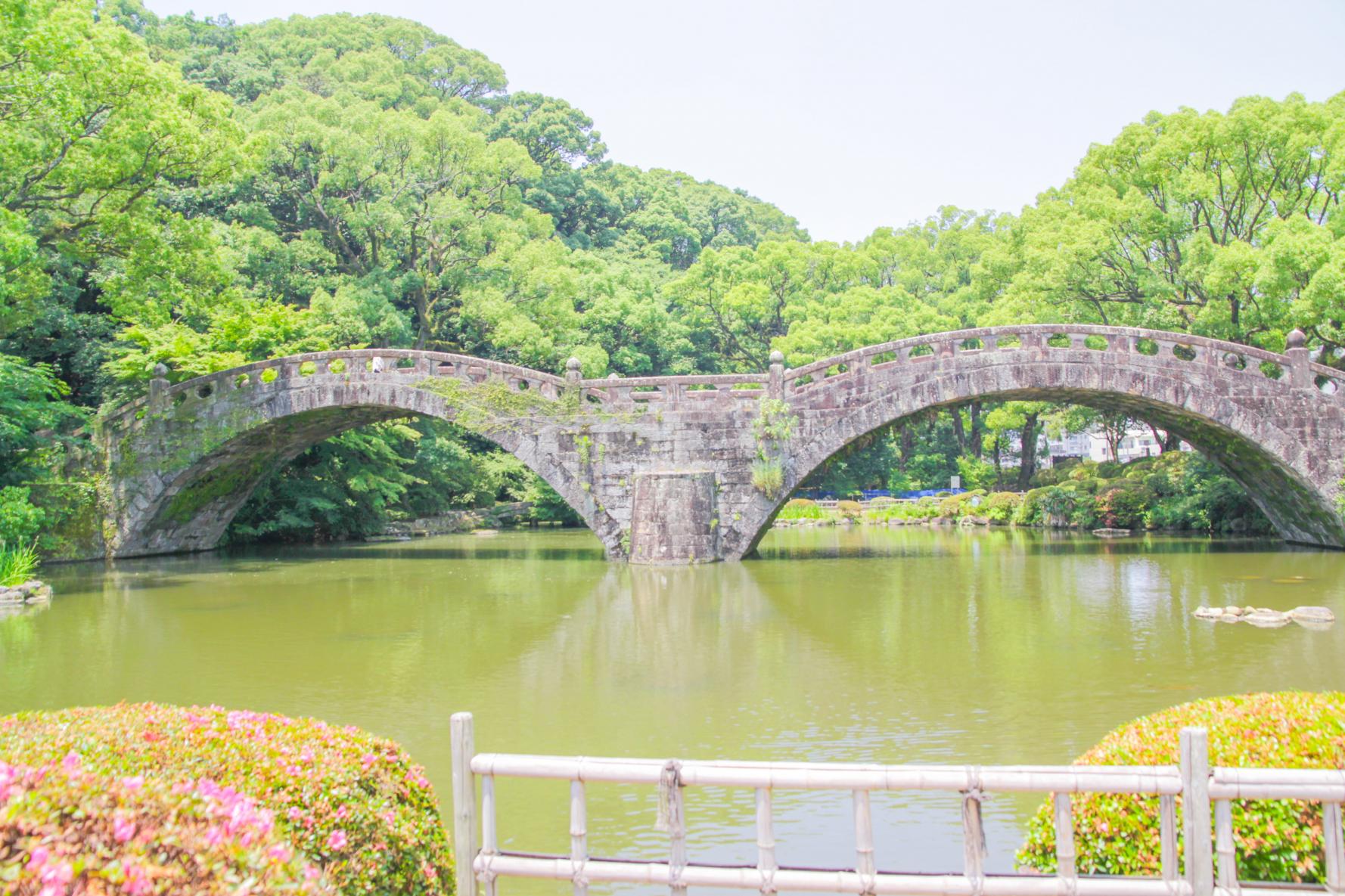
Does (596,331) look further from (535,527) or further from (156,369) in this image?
(156,369)

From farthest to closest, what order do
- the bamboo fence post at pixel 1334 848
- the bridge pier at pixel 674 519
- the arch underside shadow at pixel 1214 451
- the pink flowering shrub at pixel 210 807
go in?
the bridge pier at pixel 674 519
the arch underside shadow at pixel 1214 451
the bamboo fence post at pixel 1334 848
the pink flowering shrub at pixel 210 807

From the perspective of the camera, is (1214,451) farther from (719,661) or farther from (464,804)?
(464,804)

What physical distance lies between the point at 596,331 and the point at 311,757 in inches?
1300

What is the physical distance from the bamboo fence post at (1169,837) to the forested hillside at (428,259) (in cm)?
1658

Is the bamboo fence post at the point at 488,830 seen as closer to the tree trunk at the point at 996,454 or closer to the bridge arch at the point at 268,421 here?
the bridge arch at the point at 268,421

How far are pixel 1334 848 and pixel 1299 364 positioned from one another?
1731cm

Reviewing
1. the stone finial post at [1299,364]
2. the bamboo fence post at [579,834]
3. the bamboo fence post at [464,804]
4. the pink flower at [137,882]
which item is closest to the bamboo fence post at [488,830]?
the bamboo fence post at [464,804]

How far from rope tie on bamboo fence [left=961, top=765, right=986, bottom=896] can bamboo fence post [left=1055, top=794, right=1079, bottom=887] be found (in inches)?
10.0

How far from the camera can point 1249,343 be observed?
2267cm

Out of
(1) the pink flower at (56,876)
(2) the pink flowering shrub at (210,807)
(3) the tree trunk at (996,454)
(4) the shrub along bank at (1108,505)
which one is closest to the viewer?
(1) the pink flower at (56,876)

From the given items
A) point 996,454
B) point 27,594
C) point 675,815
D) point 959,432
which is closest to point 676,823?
point 675,815

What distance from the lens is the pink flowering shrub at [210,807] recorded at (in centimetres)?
267

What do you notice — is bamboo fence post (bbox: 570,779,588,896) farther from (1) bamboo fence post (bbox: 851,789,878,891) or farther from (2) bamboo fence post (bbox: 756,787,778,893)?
(1) bamboo fence post (bbox: 851,789,878,891)

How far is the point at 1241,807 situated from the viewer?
375cm
